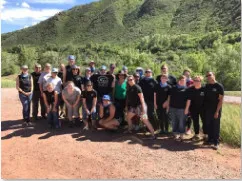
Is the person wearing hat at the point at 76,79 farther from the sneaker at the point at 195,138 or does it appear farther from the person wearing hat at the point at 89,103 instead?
the sneaker at the point at 195,138

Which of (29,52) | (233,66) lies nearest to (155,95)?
(233,66)

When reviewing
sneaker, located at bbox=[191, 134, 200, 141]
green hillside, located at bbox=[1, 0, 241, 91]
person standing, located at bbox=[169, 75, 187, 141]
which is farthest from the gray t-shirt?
green hillside, located at bbox=[1, 0, 241, 91]

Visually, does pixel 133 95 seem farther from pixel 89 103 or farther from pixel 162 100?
pixel 89 103

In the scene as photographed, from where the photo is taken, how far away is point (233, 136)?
7910mm

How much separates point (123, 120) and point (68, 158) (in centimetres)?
237

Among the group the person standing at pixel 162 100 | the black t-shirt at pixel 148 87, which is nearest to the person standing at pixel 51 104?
the black t-shirt at pixel 148 87

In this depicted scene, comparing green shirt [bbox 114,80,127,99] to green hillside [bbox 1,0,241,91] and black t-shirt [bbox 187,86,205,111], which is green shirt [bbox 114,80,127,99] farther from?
green hillside [bbox 1,0,241,91]

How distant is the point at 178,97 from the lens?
25.5ft

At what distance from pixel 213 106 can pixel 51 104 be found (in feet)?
12.7

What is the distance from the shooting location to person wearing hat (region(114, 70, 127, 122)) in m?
8.38

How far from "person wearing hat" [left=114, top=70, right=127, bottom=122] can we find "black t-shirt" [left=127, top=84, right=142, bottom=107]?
1.08 feet

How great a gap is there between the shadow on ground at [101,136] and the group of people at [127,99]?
18 centimetres

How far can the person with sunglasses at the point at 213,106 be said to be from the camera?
725cm

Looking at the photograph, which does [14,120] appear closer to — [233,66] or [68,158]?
[68,158]
